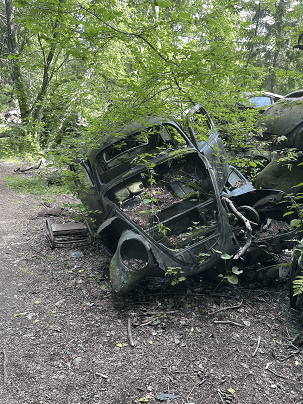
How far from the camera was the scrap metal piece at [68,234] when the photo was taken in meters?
5.77

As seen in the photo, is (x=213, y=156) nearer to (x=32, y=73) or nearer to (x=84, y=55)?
(x=84, y=55)

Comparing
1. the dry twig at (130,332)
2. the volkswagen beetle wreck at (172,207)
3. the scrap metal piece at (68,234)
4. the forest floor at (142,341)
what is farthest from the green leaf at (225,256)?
the scrap metal piece at (68,234)

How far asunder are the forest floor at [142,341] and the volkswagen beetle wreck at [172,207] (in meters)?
0.47

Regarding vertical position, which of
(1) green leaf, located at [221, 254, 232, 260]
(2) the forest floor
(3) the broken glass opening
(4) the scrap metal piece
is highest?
(3) the broken glass opening

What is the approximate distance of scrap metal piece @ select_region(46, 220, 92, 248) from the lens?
5.77m

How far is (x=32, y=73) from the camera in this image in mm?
16734

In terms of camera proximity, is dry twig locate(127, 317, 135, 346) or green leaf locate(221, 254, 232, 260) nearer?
dry twig locate(127, 317, 135, 346)

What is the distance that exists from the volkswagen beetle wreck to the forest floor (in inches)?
18.6

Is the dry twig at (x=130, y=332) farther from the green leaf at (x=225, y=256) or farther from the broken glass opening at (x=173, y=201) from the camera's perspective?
the green leaf at (x=225, y=256)

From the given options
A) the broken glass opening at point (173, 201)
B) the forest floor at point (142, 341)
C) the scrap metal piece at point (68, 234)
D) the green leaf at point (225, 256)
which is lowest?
the forest floor at point (142, 341)

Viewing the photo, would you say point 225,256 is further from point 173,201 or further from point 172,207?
point 173,201

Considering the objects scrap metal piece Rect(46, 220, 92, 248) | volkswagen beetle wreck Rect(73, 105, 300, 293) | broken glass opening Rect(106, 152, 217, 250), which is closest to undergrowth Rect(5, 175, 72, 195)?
scrap metal piece Rect(46, 220, 92, 248)

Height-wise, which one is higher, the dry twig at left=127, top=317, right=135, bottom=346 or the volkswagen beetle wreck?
the volkswagen beetle wreck

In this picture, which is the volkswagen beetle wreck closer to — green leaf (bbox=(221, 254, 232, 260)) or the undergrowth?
green leaf (bbox=(221, 254, 232, 260))
